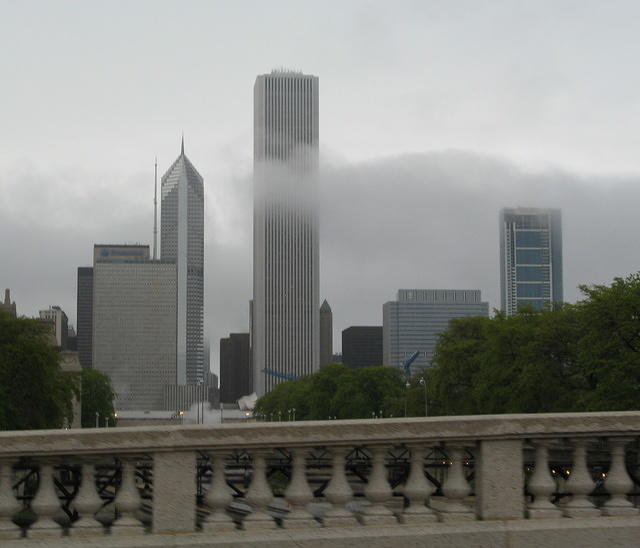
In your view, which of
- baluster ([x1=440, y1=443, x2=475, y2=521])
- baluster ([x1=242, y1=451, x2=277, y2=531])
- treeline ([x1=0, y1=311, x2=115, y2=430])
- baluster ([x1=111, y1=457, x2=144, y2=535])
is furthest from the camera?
treeline ([x1=0, y1=311, x2=115, y2=430])

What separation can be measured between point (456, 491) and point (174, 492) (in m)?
1.75

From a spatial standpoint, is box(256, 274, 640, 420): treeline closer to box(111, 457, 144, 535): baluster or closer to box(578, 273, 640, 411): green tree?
box(578, 273, 640, 411): green tree

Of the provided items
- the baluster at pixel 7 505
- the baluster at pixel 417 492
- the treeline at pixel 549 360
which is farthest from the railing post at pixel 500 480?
the treeline at pixel 549 360

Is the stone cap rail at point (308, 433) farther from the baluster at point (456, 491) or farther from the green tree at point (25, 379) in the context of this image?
the green tree at point (25, 379)

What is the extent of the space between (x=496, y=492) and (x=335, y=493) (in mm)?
1025

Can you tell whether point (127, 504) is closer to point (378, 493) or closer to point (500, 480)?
point (378, 493)

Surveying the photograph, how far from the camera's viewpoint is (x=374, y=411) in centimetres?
10488

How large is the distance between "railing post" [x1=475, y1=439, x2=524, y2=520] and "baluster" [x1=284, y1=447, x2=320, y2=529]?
107 cm

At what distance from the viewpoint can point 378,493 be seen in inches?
244

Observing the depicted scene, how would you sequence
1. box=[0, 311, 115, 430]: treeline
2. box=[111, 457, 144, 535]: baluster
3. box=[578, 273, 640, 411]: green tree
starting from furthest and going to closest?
1. box=[0, 311, 115, 430]: treeline
2. box=[578, 273, 640, 411]: green tree
3. box=[111, 457, 144, 535]: baluster

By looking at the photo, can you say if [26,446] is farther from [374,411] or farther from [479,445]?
[374,411]

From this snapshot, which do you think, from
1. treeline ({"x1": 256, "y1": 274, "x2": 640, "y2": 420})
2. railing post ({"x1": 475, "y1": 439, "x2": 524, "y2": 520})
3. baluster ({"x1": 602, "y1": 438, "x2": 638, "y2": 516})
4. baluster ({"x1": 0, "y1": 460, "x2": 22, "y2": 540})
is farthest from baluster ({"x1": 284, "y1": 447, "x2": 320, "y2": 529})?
treeline ({"x1": 256, "y1": 274, "x2": 640, "y2": 420})

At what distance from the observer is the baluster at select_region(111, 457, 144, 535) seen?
5926 mm

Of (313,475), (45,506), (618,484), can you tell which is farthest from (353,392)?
(45,506)
